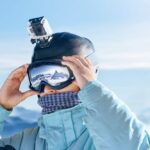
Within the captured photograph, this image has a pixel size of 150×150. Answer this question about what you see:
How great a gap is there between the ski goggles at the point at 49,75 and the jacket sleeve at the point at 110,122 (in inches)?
13.2

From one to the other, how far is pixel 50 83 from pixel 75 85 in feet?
0.45

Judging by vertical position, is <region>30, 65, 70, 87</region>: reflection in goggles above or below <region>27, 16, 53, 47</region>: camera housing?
below

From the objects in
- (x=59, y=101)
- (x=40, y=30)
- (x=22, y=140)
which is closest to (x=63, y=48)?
(x=40, y=30)

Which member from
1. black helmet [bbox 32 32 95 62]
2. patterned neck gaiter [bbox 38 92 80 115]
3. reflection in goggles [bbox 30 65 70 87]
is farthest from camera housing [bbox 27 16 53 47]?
patterned neck gaiter [bbox 38 92 80 115]

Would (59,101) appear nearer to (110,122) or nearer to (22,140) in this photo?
(22,140)

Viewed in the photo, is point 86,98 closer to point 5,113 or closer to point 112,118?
point 112,118

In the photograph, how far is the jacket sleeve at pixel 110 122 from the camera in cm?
333

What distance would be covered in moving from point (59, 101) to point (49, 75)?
169 mm

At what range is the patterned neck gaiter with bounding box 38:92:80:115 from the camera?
372 cm

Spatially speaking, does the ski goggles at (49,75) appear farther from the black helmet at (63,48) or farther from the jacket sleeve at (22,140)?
the jacket sleeve at (22,140)

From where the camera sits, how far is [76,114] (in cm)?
369

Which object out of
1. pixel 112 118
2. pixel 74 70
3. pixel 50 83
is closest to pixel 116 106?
pixel 112 118

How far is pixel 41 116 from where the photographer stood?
3.86 meters

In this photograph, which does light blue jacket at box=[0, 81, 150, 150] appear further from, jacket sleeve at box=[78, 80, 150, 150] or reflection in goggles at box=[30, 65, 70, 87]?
Result: reflection in goggles at box=[30, 65, 70, 87]
